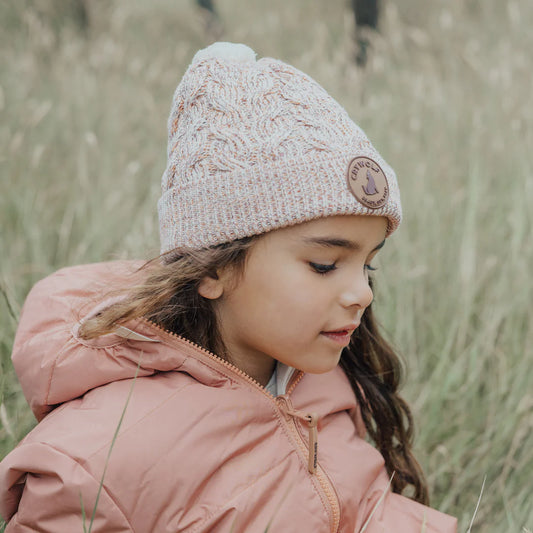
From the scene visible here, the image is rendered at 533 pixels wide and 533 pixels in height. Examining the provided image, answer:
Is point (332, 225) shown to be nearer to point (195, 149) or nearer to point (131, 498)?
point (195, 149)

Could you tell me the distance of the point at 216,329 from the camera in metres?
1.53

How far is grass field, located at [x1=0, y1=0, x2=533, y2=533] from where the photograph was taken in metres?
2.12

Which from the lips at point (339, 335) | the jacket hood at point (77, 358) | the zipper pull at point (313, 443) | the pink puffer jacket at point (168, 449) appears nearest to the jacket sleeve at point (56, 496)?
the pink puffer jacket at point (168, 449)

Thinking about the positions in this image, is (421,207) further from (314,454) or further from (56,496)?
(56,496)

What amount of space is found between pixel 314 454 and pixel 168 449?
340 millimetres

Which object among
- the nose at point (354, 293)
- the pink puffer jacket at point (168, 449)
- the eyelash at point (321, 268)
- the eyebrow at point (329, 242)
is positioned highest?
the eyebrow at point (329, 242)

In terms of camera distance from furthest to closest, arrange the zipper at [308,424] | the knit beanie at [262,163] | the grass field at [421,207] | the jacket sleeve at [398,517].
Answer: the grass field at [421,207] < the jacket sleeve at [398,517] < the zipper at [308,424] < the knit beanie at [262,163]

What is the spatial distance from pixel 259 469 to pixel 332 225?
1.77 ft

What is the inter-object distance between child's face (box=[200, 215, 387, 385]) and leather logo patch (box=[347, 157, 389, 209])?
5cm

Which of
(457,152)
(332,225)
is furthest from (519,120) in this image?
(332,225)

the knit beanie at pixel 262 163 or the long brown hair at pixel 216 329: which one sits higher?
the knit beanie at pixel 262 163

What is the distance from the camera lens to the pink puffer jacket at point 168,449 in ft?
4.03

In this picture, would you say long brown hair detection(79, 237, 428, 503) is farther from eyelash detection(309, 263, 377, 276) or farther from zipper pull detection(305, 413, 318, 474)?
zipper pull detection(305, 413, 318, 474)

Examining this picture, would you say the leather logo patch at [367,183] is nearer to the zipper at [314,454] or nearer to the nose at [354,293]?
the nose at [354,293]
